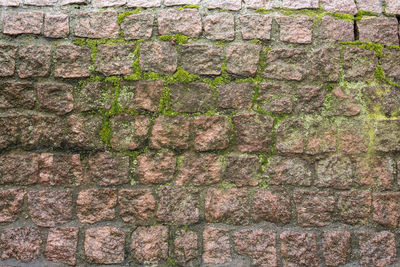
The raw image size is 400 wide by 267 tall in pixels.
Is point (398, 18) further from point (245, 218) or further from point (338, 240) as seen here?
point (245, 218)

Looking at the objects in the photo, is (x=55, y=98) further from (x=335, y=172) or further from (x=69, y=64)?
(x=335, y=172)

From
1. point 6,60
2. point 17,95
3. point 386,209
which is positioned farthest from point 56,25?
point 386,209

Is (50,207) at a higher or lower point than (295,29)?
lower

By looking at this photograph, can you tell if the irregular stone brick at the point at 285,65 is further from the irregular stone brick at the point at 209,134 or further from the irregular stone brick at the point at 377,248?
the irregular stone brick at the point at 377,248

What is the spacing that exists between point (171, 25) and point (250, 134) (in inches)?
34.6

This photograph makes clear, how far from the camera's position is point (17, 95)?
212 centimetres

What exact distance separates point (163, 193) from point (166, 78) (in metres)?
0.74

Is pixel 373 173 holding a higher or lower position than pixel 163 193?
higher

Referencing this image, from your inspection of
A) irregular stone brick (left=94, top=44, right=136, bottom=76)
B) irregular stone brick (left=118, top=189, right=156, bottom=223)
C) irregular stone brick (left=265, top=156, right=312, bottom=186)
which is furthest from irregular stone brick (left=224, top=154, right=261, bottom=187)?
irregular stone brick (left=94, top=44, right=136, bottom=76)

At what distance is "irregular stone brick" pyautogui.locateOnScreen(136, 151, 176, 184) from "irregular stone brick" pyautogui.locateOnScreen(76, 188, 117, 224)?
0.21 meters

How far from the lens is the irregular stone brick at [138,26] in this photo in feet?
7.11

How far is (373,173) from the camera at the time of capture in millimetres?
2145

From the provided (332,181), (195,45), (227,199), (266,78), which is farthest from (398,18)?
(227,199)

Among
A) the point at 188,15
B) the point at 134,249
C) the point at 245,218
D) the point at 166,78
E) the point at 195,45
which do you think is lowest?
the point at 134,249
